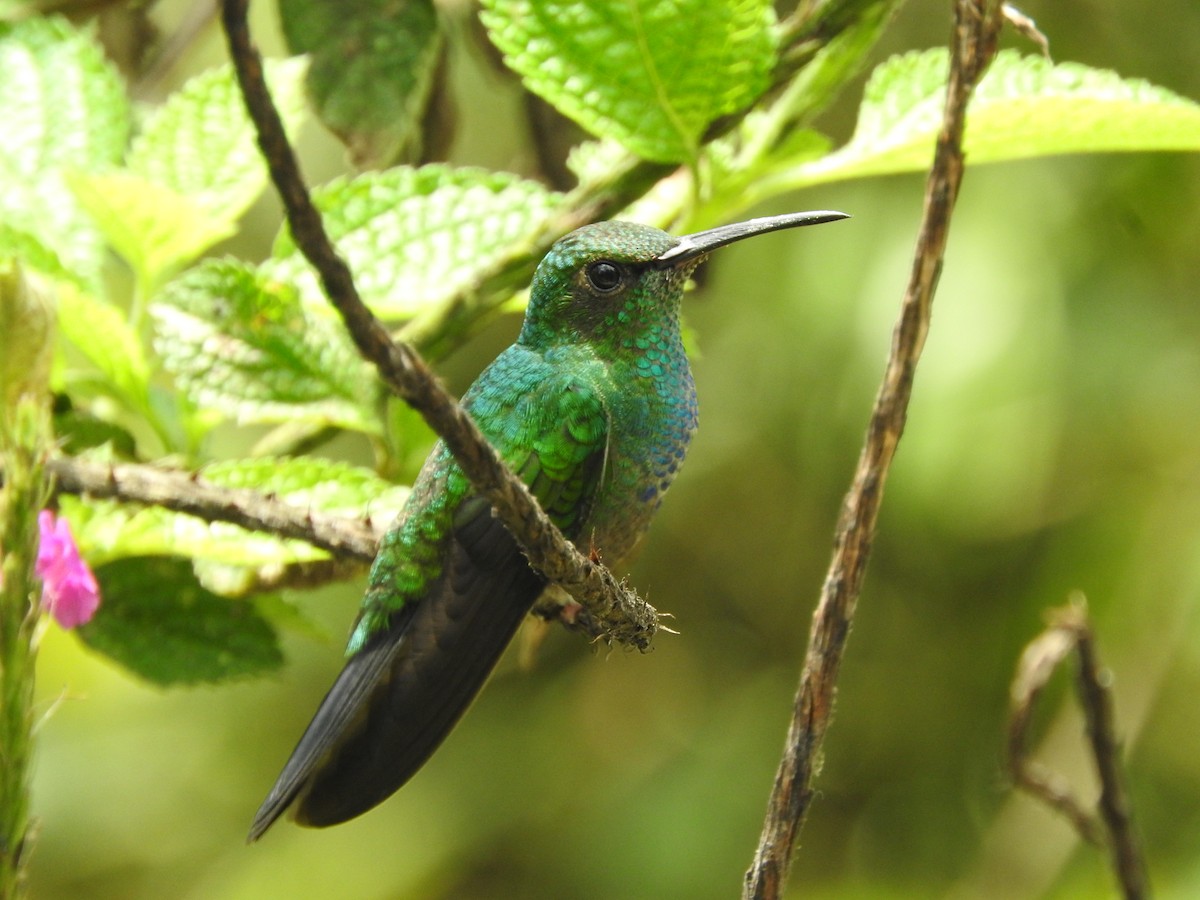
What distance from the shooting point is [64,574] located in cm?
150

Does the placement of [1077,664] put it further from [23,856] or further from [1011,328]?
[1011,328]

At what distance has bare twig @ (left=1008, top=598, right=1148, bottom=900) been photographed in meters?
1.69

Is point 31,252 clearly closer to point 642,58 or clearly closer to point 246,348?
point 246,348

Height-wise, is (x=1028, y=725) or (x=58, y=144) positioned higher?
(x=58, y=144)

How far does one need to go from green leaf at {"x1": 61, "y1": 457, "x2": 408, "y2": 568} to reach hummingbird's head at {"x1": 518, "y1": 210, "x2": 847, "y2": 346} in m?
0.41

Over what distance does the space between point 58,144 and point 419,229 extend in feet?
1.96

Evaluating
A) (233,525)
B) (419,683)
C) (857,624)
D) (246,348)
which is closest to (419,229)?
(246,348)

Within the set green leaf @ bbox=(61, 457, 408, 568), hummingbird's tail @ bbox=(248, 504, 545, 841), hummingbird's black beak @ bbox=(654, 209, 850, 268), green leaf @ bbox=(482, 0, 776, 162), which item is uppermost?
green leaf @ bbox=(482, 0, 776, 162)

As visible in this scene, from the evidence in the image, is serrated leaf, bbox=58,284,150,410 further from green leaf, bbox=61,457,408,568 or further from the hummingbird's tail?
the hummingbird's tail

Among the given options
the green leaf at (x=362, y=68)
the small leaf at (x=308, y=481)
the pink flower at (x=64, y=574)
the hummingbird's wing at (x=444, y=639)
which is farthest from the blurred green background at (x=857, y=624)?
the pink flower at (x=64, y=574)

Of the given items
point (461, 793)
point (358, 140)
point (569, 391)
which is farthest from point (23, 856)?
point (461, 793)

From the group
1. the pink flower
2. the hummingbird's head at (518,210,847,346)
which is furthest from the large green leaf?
the pink flower

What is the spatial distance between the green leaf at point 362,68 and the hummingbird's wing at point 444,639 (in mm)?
584

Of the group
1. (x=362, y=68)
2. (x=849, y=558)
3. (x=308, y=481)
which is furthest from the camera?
(x=362, y=68)
